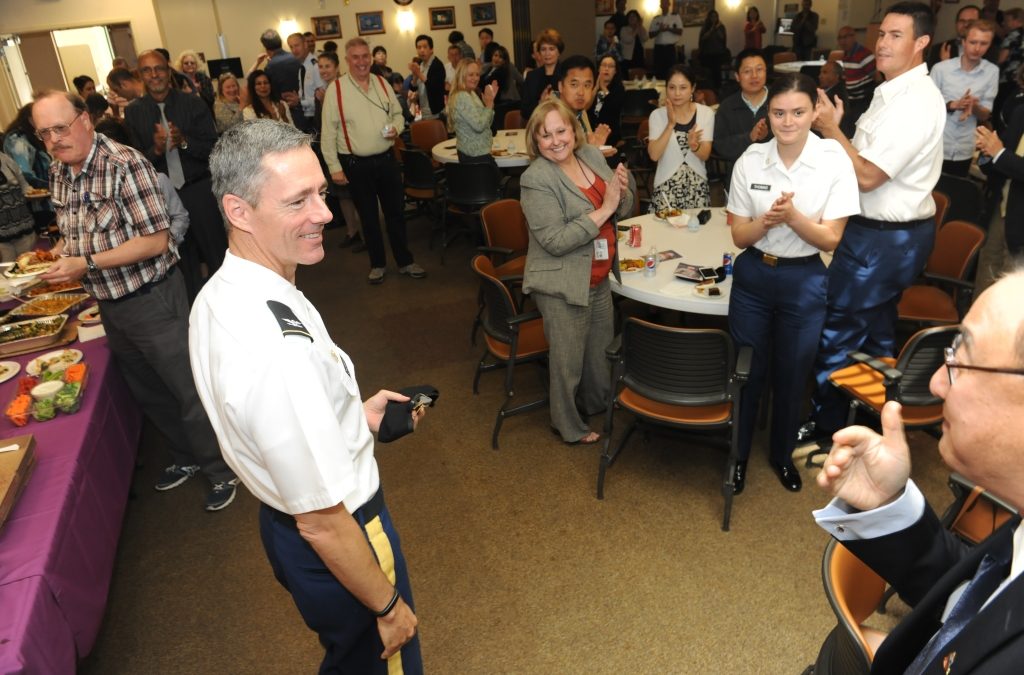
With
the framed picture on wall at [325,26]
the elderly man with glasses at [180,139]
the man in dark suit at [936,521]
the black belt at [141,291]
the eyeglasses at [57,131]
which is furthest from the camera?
the framed picture on wall at [325,26]

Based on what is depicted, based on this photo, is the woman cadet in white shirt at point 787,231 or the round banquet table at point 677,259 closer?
the woman cadet in white shirt at point 787,231

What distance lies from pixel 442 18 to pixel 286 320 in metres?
14.2

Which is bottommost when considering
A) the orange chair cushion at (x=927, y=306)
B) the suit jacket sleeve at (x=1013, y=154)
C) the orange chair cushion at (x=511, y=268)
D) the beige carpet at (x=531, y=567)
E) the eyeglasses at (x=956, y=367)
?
the beige carpet at (x=531, y=567)

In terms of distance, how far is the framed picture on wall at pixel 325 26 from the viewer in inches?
521

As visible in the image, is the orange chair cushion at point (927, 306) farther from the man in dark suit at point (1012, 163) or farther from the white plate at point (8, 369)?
the white plate at point (8, 369)

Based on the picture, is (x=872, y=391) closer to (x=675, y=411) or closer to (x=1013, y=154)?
(x=675, y=411)

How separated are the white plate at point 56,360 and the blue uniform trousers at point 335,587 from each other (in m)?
2.11

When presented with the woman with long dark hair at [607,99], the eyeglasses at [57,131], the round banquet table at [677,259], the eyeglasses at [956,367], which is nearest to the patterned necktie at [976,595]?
the eyeglasses at [956,367]

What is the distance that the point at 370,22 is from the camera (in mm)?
13547

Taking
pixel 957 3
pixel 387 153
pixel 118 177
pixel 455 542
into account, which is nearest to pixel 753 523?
pixel 455 542

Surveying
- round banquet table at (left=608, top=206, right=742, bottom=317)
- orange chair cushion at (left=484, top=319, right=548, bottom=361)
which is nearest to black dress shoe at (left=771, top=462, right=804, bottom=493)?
round banquet table at (left=608, top=206, right=742, bottom=317)

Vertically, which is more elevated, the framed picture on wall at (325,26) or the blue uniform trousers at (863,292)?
the framed picture on wall at (325,26)

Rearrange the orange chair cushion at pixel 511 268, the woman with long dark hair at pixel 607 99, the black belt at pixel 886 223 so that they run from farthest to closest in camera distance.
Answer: the woman with long dark hair at pixel 607 99 < the orange chair cushion at pixel 511 268 < the black belt at pixel 886 223

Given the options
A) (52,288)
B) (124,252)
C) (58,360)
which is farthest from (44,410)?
(52,288)
